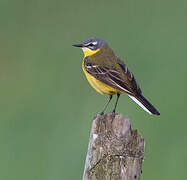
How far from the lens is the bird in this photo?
7.07 meters

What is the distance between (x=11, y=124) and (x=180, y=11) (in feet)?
16.3

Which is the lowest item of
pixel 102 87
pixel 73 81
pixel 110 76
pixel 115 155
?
pixel 115 155

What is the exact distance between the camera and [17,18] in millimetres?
12156

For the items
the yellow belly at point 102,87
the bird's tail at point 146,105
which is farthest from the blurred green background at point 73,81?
the bird's tail at point 146,105

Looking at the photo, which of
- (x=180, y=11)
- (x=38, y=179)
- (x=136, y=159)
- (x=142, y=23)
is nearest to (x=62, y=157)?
(x=38, y=179)

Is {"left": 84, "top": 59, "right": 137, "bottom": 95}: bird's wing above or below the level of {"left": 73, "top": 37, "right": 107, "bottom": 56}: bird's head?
below

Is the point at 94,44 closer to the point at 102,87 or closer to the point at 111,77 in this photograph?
the point at 102,87

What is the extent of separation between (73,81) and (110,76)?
2731 mm

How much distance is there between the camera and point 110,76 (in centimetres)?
738

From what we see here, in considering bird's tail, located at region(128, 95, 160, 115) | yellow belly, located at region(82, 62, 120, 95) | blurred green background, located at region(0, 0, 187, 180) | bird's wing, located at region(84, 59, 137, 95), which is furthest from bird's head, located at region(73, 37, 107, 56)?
bird's tail, located at region(128, 95, 160, 115)

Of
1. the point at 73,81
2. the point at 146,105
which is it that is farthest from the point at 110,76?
the point at 73,81

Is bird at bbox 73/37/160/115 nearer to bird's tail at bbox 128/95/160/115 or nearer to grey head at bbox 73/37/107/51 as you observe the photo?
bird's tail at bbox 128/95/160/115

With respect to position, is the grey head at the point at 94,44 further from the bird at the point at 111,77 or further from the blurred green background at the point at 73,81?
the blurred green background at the point at 73,81

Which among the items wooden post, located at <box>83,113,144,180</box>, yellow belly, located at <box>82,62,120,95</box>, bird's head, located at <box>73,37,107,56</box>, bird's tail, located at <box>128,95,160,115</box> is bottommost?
wooden post, located at <box>83,113,144,180</box>
